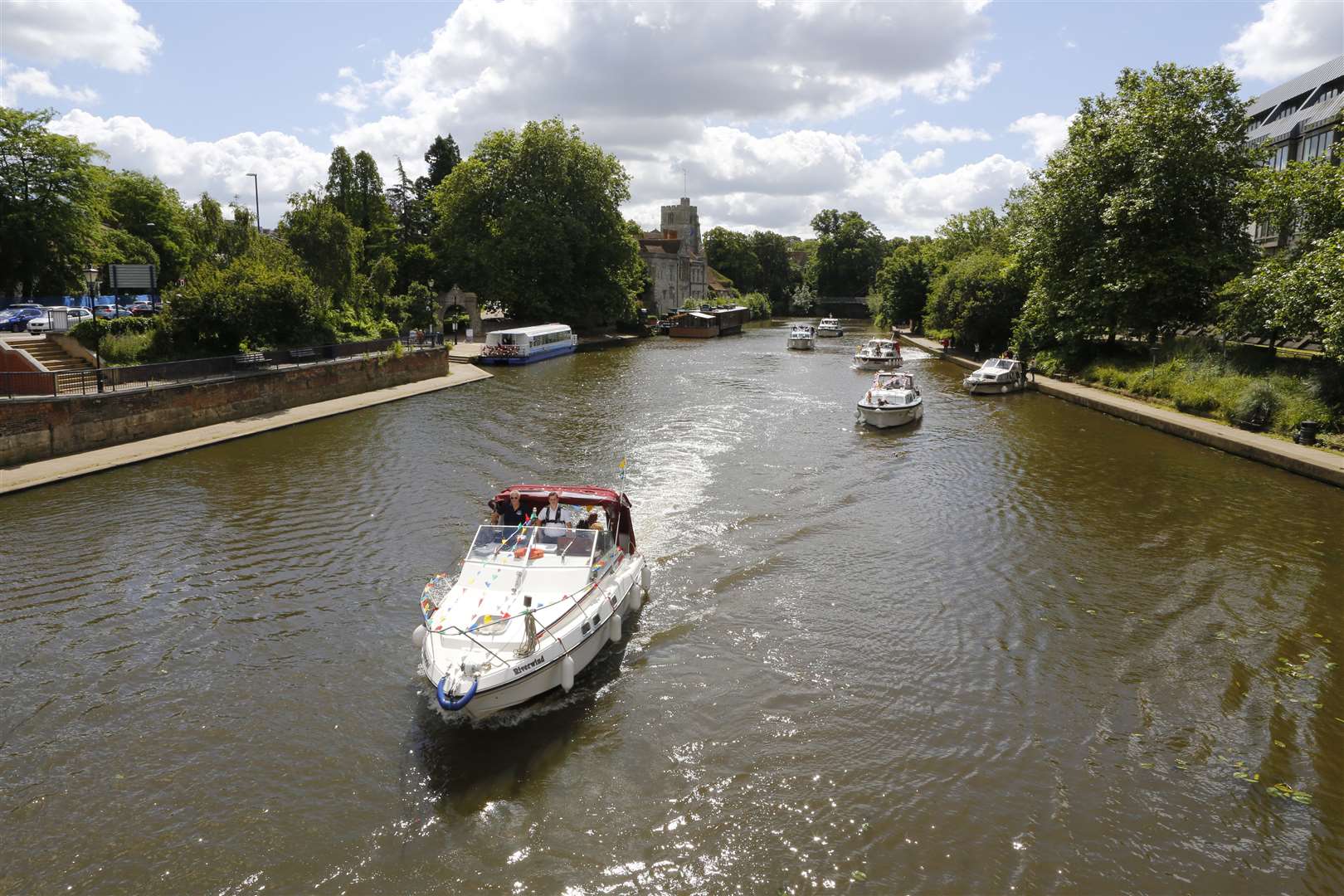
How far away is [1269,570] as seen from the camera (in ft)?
56.1

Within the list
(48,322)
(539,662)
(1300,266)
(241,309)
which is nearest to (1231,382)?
(1300,266)

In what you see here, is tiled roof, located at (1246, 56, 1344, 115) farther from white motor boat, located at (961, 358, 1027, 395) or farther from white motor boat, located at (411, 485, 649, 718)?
white motor boat, located at (411, 485, 649, 718)

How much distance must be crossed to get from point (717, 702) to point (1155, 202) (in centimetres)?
3818

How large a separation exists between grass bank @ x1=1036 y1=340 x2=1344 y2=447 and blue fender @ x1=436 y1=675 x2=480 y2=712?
93.8 feet

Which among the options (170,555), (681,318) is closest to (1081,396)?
(170,555)

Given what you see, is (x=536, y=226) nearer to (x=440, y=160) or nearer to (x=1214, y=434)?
(x=440, y=160)

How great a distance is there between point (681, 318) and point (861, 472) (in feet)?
211

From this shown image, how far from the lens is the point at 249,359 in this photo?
3294cm

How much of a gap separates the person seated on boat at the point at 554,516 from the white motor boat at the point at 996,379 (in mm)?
33435

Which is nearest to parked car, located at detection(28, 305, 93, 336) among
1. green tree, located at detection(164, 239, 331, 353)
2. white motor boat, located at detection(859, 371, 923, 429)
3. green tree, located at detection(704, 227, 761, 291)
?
green tree, located at detection(164, 239, 331, 353)

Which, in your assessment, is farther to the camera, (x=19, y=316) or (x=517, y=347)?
(x=517, y=347)

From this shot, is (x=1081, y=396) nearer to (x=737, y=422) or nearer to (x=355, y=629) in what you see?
(x=737, y=422)

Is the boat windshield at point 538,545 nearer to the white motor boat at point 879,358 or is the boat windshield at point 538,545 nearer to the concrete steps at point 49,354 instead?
the concrete steps at point 49,354

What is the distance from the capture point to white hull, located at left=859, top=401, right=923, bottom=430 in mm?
32375
